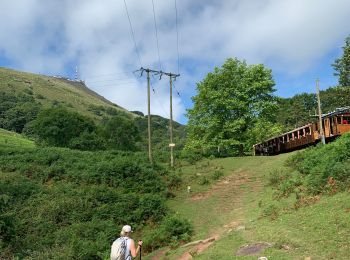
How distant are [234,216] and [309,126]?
20.7 m

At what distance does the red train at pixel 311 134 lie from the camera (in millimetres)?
32562

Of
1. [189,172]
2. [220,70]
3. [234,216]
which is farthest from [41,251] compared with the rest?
[220,70]

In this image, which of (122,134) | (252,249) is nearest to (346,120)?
(252,249)

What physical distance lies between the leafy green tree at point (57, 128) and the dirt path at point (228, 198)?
43.9 m

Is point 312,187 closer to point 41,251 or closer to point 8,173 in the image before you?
point 41,251

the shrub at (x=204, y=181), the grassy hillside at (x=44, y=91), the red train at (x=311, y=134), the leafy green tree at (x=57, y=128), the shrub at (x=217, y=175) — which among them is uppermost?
the grassy hillside at (x=44, y=91)

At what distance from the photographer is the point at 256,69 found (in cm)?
4403

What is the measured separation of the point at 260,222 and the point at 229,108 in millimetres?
27169

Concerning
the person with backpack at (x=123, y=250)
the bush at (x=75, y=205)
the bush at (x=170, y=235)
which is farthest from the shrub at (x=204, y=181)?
the person with backpack at (x=123, y=250)

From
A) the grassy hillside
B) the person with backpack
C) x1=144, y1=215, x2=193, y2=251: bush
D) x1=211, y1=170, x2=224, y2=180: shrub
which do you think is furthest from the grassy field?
the grassy hillside

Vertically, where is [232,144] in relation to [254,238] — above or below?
above

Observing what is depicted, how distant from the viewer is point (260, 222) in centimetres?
1434

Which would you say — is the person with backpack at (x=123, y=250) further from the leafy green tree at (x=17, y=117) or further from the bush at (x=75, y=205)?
the leafy green tree at (x=17, y=117)

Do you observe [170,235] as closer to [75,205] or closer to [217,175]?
[75,205]
